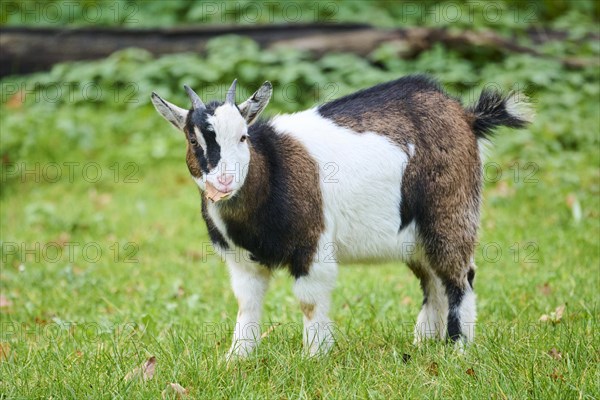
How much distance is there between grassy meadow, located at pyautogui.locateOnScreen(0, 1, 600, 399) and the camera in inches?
160

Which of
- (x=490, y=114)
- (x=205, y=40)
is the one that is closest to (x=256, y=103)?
(x=490, y=114)

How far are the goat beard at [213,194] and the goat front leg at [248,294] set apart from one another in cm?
62

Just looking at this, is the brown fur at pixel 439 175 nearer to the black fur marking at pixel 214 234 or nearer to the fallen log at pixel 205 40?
the black fur marking at pixel 214 234

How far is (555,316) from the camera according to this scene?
5.05 meters

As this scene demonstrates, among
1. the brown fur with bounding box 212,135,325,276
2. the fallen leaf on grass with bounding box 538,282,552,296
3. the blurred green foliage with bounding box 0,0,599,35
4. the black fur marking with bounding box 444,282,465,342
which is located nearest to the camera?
the brown fur with bounding box 212,135,325,276

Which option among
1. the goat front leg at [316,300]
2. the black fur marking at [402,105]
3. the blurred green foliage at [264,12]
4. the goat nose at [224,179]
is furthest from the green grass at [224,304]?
the blurred green foliage at [264,12]

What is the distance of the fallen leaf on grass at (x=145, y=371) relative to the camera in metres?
3.99

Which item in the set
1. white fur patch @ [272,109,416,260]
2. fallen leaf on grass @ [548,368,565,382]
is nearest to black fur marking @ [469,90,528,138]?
white fur patch @ [272,109,416,260]

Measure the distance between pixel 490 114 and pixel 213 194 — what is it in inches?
74.9

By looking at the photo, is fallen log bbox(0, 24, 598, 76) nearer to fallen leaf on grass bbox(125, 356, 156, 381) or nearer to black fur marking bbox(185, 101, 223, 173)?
black fur marking bbox(185, 101, 223, 173)

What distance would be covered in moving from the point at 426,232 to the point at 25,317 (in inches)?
117

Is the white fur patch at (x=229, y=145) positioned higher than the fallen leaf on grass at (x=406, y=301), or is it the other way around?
the white fur patch at (x=229, y=145)

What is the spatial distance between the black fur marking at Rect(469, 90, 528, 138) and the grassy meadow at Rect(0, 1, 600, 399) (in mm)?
1183

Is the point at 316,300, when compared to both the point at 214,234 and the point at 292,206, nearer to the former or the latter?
the point at 292,206
